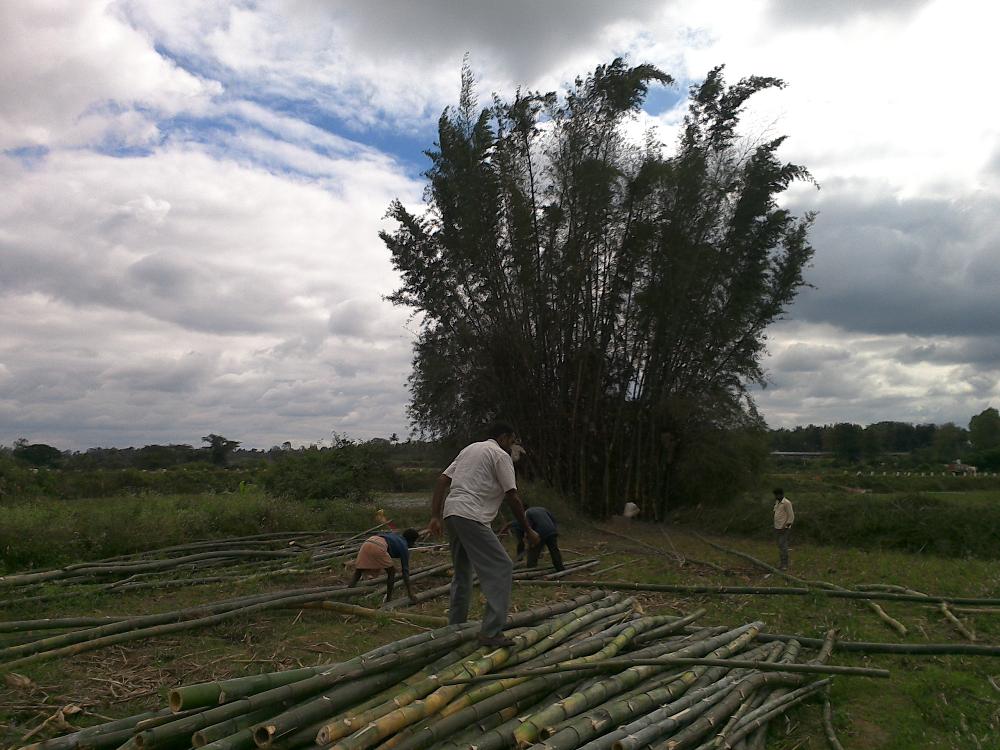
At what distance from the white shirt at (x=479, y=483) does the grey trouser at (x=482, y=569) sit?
58 millimetres

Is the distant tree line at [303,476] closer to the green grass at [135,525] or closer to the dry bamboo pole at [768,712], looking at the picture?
the green grass at [135,525]

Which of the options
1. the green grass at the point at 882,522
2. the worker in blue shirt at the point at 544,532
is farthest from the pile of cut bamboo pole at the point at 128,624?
the green grass at the point at 882,522

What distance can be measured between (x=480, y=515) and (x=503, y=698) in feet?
3.63

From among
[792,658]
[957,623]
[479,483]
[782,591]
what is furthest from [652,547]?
[479,483]

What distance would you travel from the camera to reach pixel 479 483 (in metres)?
4.52

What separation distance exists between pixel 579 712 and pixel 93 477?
71.6ft

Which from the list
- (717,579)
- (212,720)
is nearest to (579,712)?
(212,720)

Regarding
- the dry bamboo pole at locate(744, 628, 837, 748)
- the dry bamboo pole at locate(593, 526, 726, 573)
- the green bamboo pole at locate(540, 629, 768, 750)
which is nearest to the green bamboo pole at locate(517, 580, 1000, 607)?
the dry bamboo pole at locate(744, 628, 837, 748)

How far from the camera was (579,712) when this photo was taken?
3.73m

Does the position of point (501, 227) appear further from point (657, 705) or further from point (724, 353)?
point (657, 705)

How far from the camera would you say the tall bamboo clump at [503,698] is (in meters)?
3.10

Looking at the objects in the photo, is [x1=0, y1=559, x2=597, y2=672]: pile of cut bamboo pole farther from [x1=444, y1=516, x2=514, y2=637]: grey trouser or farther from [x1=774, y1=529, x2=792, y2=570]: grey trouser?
[x1=774, y1=529, x2=792, y2=570]: grey trouser

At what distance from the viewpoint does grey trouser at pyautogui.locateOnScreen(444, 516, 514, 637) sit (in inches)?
163

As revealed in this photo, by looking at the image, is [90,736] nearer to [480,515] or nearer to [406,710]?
[406,710]
